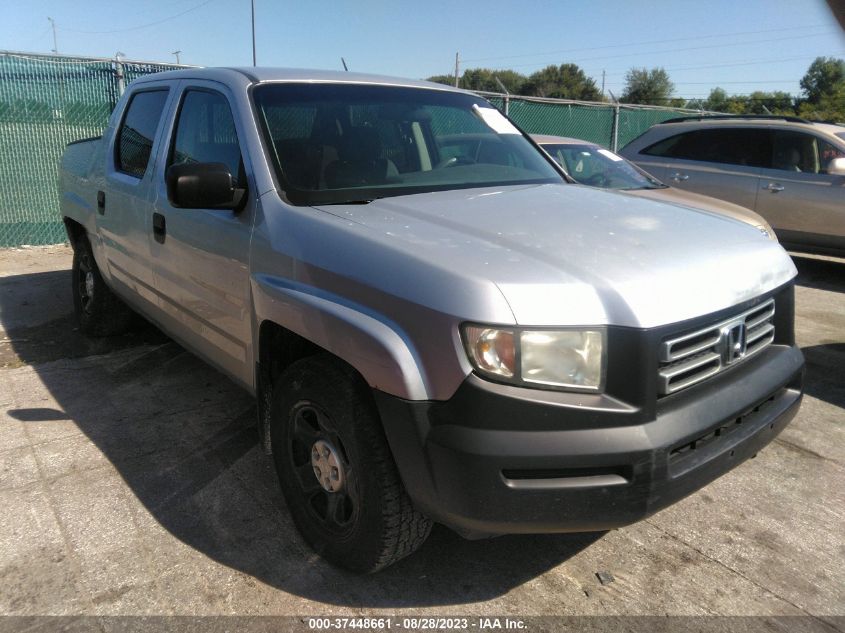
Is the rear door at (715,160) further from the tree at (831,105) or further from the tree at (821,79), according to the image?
the tree at (821,79)

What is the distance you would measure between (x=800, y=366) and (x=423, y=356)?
1.57 metres

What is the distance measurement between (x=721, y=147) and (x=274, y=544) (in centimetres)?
805

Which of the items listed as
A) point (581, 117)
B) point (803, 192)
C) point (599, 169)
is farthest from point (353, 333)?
point (581, 117)

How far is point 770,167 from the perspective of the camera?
845 cm

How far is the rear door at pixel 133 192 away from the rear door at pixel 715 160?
6.79 metres

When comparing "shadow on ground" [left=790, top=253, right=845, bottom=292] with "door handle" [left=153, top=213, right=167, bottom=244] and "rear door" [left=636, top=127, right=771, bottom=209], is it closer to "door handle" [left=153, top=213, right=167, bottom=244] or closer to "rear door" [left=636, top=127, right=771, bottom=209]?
"rear door" [left=636, top=127, right=771, bottom=209]

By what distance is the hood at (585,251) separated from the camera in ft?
6.45

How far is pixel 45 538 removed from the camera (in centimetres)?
277

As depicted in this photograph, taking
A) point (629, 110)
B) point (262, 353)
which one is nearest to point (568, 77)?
point (629, 110)

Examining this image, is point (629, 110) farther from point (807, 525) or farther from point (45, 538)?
point (45, 538)

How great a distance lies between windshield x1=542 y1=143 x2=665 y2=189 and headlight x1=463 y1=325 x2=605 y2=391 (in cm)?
524

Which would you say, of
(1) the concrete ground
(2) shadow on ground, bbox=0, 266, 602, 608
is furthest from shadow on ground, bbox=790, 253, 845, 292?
(2) shadow on ground, bbox=0, 266, 602, 608

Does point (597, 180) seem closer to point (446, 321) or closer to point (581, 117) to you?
point (446, 321)

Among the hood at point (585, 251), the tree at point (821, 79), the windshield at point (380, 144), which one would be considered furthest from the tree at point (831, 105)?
the hood at point (585, 251)
